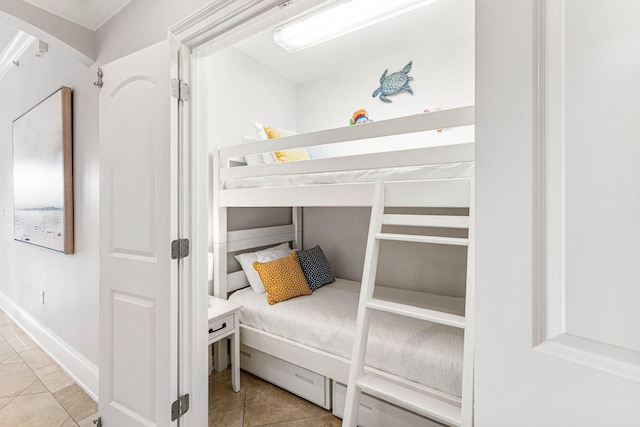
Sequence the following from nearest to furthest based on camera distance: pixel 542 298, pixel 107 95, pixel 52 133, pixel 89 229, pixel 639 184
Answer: pixel 639 184, pixel 542 298, pixel 107 95, pixel 89 229, pixel 52 133

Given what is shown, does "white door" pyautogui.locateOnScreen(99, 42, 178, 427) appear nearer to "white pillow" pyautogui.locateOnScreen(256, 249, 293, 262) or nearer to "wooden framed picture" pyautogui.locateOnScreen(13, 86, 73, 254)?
"wooden framed picture" pyautogui.locateOnScreen(13, 86, 73, 254)

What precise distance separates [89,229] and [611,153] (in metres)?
2.57

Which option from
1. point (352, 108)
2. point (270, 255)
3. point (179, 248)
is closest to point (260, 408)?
point (270, 255)

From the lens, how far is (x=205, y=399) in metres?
1.60

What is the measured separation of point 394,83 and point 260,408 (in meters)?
2.84

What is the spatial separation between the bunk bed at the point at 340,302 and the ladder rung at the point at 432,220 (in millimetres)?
122

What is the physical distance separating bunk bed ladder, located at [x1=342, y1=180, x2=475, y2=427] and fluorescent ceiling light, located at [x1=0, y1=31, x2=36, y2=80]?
3.27m

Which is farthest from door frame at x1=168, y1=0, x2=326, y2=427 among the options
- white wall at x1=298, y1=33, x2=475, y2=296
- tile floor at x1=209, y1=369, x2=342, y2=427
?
white wall at x1=298, y1=33, x2=475, y2=296

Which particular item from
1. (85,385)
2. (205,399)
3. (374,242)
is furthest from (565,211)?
(85,385)

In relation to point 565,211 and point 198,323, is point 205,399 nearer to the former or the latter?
point 198,323

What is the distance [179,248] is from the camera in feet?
4.86

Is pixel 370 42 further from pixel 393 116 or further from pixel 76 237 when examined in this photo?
pixel 76 237

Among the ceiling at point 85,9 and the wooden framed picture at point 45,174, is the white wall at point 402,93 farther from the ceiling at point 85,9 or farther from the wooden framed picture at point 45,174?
the wooden framed picture at point 45,174

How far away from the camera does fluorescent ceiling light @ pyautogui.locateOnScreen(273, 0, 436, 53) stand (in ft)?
6.63
